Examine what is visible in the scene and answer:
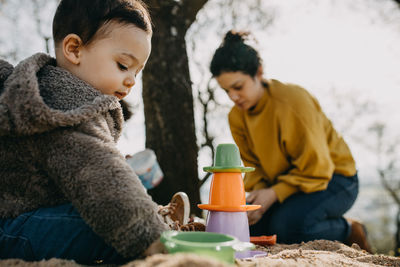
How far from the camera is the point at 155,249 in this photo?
0.81 meters

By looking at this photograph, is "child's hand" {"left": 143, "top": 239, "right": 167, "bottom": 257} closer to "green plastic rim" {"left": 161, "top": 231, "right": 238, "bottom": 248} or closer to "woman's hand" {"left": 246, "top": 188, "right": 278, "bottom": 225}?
"green plastic rim" {"left": 161, "top": 231, "right": 238, "bottom": 248}

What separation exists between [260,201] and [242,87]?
78 cm

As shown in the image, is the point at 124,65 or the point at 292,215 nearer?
the point at 124,65

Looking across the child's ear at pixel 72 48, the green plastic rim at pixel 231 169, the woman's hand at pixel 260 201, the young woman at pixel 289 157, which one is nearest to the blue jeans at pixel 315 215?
the young woman at pixel 289 157

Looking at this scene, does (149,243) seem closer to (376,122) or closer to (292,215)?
(292,215)

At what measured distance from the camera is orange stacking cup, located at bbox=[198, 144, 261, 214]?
1270 mm

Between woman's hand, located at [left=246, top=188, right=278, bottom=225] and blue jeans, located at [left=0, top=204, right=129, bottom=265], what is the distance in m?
1.33

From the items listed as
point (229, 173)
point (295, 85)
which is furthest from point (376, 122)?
point (229, 173)

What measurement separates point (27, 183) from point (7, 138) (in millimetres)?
146

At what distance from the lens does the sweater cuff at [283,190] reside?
2.22 meters

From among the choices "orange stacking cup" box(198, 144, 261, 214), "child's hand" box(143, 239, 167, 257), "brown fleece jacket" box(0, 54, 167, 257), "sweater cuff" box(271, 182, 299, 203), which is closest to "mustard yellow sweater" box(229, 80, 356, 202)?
"sweater cuff" box(271, 182, 299, 203)

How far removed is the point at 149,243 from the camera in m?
0.83

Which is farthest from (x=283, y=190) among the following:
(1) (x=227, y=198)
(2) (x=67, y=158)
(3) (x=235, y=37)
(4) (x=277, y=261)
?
(2) (x=67, y=158)

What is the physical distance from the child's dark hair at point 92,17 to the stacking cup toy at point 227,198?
1.89 ft
